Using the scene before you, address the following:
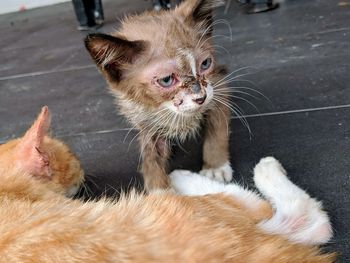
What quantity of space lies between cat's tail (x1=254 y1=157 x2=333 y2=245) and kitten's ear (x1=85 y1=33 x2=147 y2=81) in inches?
21.7

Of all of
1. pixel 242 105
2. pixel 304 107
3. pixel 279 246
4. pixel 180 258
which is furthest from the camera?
pixel 242 105

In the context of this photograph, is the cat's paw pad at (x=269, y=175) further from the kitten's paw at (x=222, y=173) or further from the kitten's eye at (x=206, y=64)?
the kitten's eye at (x=206, y=64)

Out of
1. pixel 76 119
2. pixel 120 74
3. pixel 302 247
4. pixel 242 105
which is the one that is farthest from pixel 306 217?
pixel 76 119

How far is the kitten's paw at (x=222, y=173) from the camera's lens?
158 centimetres

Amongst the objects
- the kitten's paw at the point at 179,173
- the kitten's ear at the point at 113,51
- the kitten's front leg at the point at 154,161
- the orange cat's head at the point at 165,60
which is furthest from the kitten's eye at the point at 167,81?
the kitten's paw at the point at 179,173

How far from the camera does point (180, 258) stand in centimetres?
85

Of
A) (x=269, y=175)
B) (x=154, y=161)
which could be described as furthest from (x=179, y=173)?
(x=269, y=175)

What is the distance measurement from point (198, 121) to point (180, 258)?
80cm

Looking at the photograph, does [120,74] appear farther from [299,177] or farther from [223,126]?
[299,177]

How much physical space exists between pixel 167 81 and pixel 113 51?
0.19m

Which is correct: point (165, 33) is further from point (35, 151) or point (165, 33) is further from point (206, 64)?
point (35, 151)

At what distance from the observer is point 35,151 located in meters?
1.27

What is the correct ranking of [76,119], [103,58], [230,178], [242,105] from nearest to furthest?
[103,58], [230,178], [242,105], [76,119]

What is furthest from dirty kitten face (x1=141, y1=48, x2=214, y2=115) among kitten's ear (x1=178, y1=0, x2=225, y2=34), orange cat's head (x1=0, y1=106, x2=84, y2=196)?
orange cat's head (x1=0, y1=106, x2=84, y2=196)
